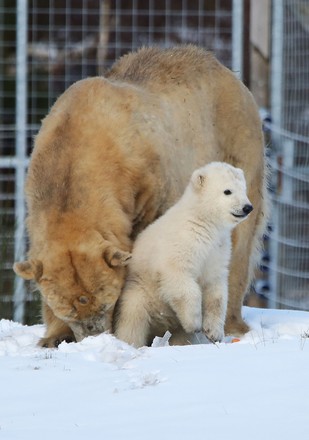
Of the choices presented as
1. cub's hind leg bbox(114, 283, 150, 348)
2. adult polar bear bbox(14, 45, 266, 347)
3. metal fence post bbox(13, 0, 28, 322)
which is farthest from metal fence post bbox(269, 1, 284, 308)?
cub's hind leg bbox(114, 283, 150, 348)

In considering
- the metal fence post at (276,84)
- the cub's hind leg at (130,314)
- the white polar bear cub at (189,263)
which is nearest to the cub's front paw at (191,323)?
the white polar bear cub at (189,263)

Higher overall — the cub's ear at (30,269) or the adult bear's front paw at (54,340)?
the cub's ear at (30,269)

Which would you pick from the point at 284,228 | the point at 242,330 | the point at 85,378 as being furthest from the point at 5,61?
the point at 85,378

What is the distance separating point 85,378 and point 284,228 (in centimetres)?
833

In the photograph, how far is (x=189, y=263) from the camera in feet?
21.6

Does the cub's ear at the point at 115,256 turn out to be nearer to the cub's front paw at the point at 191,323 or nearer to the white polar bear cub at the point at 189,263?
the white polar bear cub at the point at 189,263

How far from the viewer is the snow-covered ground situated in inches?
168

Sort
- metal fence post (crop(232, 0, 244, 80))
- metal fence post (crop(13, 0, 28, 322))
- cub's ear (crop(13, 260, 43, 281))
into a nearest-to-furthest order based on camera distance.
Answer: cub's ear (crop(13, 260, 43, 281))
metal fence post (crop(13, 0, 28, 322))
metal fence post (crop(232, 0, 244, 80))

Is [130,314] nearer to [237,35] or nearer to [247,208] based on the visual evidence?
[247,208]

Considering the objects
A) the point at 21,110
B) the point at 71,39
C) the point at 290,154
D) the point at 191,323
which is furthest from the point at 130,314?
the point at 71,39

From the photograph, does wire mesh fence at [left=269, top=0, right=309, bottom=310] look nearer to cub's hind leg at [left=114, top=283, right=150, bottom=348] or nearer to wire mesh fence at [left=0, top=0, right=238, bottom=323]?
wire mesh fence at [left=0, top=0, right=238, bottom=323]

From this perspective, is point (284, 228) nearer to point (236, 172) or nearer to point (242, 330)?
point (242, 330)

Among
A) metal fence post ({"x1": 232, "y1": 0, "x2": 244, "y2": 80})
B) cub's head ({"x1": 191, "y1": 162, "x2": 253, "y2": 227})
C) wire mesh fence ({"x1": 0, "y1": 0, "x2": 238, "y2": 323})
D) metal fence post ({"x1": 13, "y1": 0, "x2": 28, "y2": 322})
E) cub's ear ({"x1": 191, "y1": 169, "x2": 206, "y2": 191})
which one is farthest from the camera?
wire mesh fence ({"x1": 0, "y1": 0, "x2": 238, "y2": 323})

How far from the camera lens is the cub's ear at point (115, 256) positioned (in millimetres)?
6461
